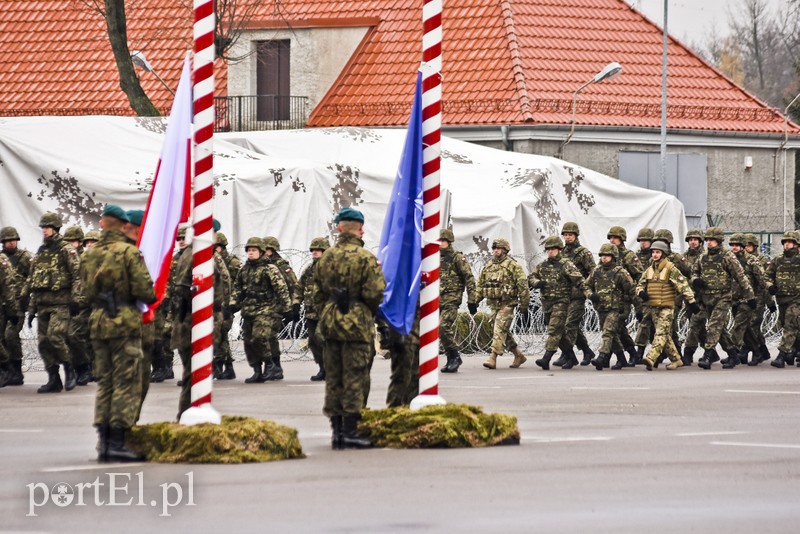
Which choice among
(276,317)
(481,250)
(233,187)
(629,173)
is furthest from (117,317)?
(629,173)

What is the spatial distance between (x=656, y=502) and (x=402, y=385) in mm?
4394

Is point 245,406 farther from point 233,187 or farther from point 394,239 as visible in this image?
point 233,187

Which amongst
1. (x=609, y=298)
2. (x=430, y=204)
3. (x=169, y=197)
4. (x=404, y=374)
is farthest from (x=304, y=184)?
(x=169, y=197)

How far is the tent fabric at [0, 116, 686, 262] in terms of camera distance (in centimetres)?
2609

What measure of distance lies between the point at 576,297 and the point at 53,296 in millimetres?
7595

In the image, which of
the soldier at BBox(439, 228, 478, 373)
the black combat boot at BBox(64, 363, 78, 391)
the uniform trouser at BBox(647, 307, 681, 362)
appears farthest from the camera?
the uniform trouser at BBox(647, 307, 681, 362)

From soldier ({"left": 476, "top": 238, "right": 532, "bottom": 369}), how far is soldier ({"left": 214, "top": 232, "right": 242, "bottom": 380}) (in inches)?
140

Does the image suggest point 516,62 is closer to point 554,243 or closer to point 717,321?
point 554,243

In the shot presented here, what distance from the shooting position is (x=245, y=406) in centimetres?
1697

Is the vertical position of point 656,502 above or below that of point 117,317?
below

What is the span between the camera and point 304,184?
27625mm

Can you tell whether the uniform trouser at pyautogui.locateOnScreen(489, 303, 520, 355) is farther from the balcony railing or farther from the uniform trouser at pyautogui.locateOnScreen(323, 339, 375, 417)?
the balcony railing

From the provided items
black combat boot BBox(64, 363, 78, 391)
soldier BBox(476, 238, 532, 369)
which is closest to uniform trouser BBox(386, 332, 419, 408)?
black combat boot BBox(64, 363, 78, 391)

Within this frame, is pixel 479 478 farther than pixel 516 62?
No
